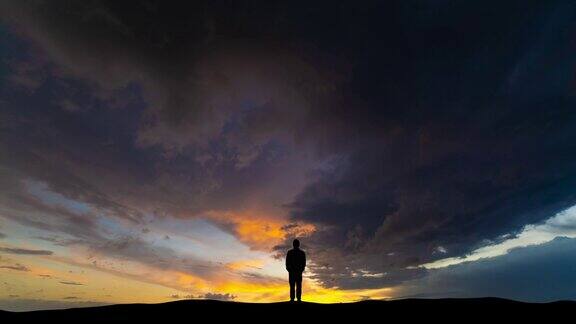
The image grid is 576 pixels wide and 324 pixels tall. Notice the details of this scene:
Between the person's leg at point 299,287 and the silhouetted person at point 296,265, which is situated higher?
the silhouetted person at point 296,265

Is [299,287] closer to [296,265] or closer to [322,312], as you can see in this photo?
[296,265]

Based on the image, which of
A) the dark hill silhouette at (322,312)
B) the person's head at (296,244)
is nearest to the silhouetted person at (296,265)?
the person's head at (296,244)

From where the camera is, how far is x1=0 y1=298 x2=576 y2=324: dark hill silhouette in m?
12.8

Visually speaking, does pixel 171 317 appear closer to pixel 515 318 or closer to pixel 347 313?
pixel 347 313

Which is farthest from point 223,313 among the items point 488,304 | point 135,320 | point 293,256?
point 488,304

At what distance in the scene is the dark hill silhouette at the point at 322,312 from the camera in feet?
42.0

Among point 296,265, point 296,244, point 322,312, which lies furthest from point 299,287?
point 322,312

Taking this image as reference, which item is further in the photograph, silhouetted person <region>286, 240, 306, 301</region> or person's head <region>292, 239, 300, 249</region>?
silhouetted person <region>286, 240, 306, 301</region>

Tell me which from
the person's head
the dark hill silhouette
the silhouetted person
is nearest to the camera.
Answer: the dark hill silhouette

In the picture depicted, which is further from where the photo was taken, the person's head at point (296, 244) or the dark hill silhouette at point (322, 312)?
the person's head at point (296, 244)

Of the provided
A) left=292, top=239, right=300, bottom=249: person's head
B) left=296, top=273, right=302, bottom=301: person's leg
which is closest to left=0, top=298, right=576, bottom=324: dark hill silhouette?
left=296, top=273, right=302, bottom=301: person's leg

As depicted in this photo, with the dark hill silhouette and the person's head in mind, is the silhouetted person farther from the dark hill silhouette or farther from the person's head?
the dark hill silhouette

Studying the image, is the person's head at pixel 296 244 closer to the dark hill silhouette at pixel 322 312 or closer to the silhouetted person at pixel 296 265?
the silhouetted person at pixel 296 265

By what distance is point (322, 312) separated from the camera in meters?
13.4
